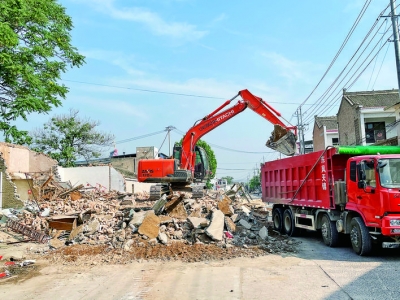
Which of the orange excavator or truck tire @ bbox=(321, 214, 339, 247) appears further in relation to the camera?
the orange excavator

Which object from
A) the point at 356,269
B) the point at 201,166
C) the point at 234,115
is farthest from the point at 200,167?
the point at 356,269

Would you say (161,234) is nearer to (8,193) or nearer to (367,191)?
(367,191)

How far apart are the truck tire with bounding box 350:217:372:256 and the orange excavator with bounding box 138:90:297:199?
19.0ft

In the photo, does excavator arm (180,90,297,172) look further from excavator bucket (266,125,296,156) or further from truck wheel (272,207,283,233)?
truck wheel (272,207,283,233)

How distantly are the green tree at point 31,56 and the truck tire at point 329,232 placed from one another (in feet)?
29.2

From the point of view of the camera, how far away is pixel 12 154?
23.9m

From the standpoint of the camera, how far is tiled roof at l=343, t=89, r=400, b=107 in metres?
34.5

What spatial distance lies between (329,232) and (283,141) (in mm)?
4369

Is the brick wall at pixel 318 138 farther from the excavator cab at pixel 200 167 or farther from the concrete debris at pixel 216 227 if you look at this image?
the concrete debris at pixel 216 227

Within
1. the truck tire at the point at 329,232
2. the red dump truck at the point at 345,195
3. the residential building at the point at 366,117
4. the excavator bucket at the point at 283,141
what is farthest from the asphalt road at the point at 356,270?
the residential building at the point at 366,117

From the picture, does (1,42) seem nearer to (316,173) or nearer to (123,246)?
(123,246)

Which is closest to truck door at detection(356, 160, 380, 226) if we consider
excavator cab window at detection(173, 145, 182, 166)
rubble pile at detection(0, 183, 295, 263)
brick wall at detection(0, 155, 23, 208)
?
rubble pile at detection(0, 183, 295, 263)

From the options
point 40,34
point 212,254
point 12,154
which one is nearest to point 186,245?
point 212,254

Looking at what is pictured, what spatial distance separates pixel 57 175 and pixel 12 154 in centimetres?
537
